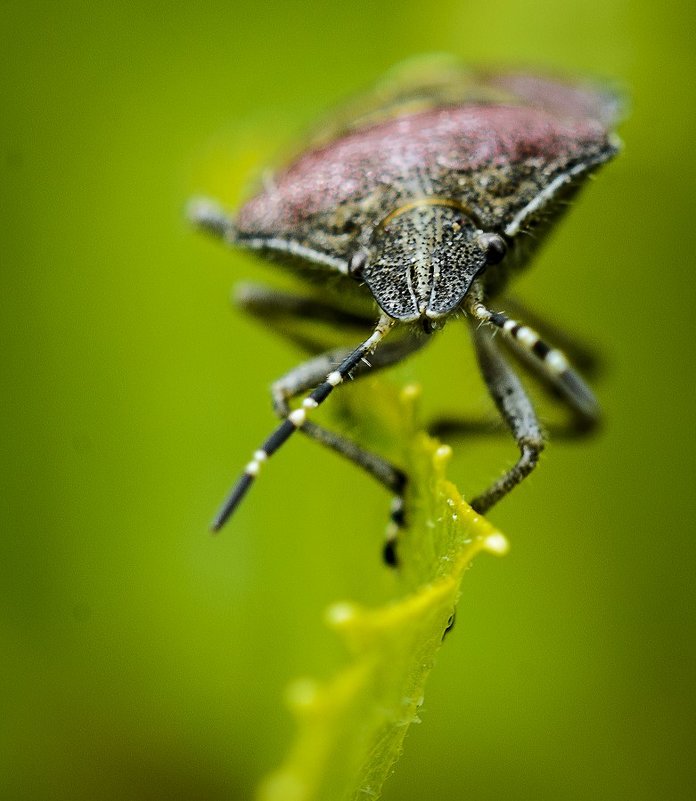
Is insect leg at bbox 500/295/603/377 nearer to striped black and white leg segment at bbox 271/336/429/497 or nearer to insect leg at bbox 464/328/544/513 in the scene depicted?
insect leg at bbox 464/328/544/513

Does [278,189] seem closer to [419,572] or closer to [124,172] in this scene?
[124,172]

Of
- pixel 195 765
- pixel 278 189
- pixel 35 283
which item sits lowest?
pixel 195 765

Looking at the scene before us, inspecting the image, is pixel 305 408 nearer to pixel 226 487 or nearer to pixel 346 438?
pixel 346 438

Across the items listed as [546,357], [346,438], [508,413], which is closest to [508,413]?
[508,413]

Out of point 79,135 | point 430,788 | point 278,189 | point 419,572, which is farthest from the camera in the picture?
point 79,135

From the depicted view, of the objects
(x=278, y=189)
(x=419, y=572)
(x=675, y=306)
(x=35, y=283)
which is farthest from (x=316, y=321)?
(x=419, y=572)

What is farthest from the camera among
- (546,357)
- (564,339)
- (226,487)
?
(564,339)
